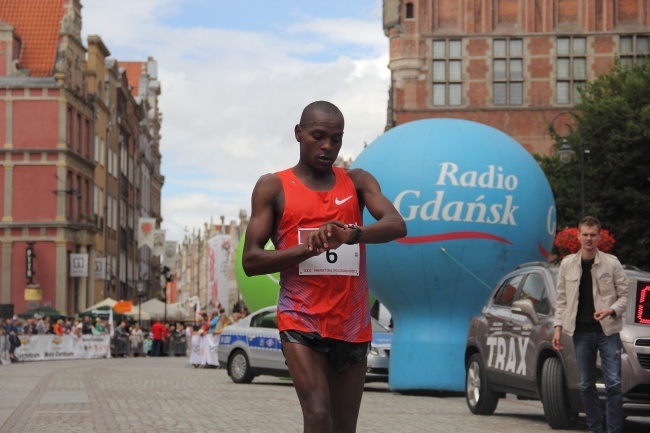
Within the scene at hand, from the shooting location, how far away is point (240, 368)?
85.4 ft

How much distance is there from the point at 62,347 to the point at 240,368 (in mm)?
23806

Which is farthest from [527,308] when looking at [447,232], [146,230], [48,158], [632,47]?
[146,230]

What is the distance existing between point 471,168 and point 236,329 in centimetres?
712

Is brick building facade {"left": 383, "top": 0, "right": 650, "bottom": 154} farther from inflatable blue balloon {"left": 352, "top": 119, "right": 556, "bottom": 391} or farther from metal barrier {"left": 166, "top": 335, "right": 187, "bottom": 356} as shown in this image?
inflatable blue balloon {"left": 352, "top": 119, "right": 556, "bottom": 391}

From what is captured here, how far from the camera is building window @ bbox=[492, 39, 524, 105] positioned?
58.4 m

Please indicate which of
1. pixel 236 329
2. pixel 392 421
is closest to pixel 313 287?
pixel 392 421

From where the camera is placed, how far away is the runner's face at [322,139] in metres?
6.15

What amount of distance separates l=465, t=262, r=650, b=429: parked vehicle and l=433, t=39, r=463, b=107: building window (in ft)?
137

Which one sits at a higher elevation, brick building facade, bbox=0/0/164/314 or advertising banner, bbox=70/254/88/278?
brick building facade, bbox=0/0/164/314

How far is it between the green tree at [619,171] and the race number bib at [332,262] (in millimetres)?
37226

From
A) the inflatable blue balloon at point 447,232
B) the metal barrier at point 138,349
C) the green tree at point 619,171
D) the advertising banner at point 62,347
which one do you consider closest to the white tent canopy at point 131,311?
the metal barrier at point 138,349

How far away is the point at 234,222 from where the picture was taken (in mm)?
189625

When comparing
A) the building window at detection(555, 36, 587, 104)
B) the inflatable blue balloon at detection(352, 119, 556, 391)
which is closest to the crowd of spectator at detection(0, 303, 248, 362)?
the building window at detection(555, 36, 587, 104)

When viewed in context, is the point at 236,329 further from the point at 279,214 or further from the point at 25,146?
the point at 25,146
